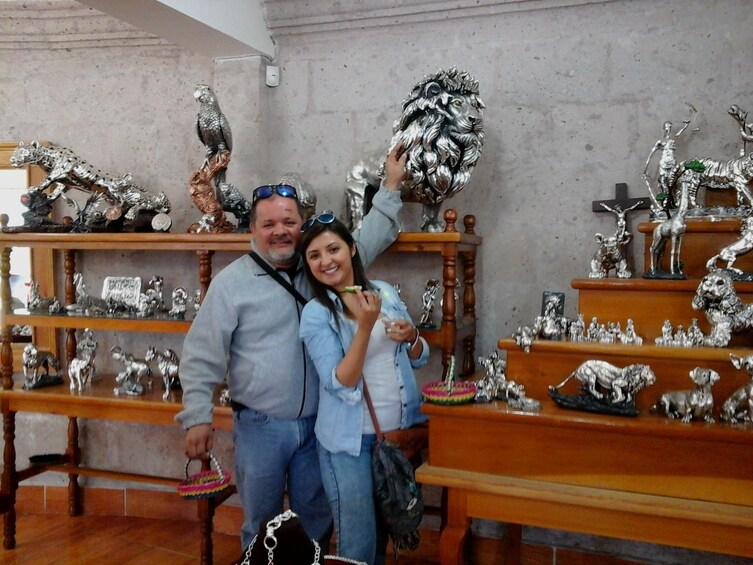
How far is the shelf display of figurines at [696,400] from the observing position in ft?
5.67

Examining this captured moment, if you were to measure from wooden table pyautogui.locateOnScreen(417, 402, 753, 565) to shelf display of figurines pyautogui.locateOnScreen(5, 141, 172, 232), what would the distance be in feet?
5.63

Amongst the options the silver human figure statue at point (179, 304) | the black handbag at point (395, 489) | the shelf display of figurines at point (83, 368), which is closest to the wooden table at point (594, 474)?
the black handbag at point (395, 489)

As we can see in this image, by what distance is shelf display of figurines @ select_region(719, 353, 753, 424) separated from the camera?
1711 mm

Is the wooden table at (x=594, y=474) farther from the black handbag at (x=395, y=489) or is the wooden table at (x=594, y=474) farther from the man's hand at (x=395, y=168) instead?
the man's hand at (x=395, y=168)

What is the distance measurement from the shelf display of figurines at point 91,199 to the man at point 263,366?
98 centimetres

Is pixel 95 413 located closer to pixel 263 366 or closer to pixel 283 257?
pixel 263 366

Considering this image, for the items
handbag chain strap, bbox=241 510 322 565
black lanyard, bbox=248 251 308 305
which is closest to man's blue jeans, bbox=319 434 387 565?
black lanyard, bbox=248 251 308 305

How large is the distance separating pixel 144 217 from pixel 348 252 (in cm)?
141

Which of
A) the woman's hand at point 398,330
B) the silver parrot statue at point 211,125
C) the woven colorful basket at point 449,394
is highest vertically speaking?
the silver parrot statue at point 211,125

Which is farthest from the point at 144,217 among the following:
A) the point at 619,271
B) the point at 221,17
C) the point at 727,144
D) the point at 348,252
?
the point at 727,144

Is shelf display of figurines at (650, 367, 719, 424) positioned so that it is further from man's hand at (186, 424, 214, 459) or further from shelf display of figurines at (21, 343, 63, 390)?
shelf display of figurines at (21, 343, 63, 390)

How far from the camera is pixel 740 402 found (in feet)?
5.72

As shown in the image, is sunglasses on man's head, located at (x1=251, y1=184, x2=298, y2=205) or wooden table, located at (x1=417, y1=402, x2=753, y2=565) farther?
sunglasses on man's head, located at (x1=251, y1=184, x2=298, y2=205)

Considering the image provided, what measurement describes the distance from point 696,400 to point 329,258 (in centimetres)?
115
